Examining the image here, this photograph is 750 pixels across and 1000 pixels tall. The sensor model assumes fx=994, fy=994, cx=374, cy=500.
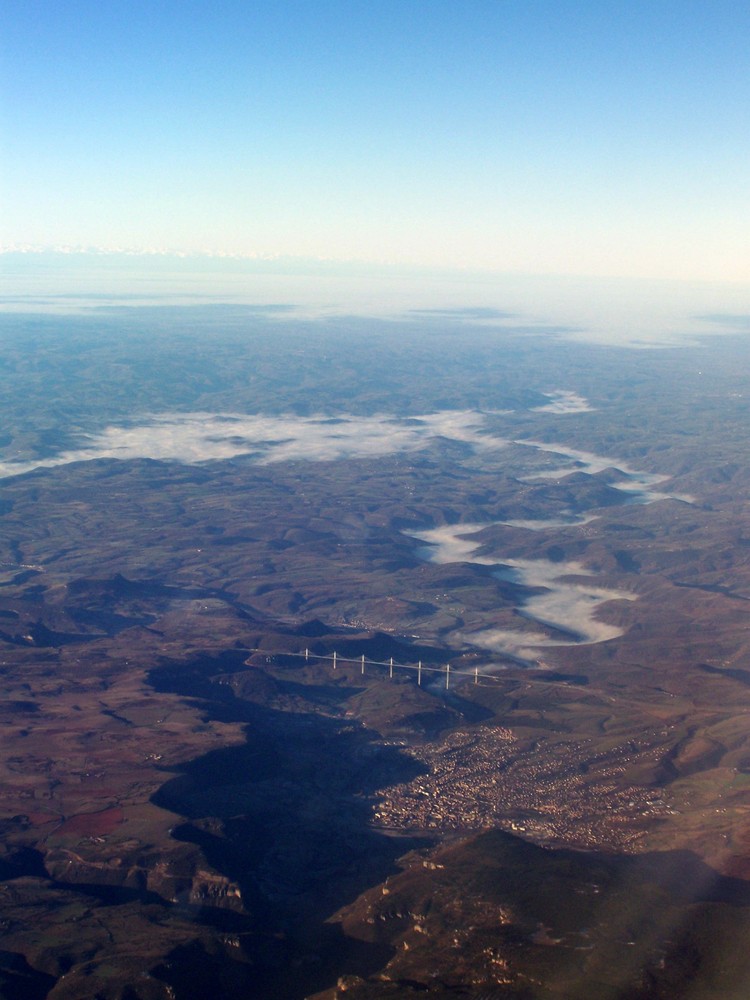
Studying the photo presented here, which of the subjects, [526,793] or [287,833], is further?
[526,793]

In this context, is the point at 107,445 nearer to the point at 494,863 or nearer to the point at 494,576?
the point at 494,576

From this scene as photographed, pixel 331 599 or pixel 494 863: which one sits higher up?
pixel 494 863

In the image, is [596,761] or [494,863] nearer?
[494,863]

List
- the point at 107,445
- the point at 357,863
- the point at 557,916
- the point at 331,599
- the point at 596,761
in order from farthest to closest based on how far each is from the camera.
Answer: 1. the point at 107,445
2. the point at 331,599
3. the point at 596,761
4. the point at 357,863
5. the point at 557,916

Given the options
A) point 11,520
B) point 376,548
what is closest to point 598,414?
point 376,548

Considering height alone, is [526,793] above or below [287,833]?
below

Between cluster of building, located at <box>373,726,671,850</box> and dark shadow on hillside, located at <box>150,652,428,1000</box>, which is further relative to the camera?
cluster of building, located at <box>373,726,671,850</box>

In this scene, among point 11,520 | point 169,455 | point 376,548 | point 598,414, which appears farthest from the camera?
point 598,414

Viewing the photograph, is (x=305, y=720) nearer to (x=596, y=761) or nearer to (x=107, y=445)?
(x=596, y=761)

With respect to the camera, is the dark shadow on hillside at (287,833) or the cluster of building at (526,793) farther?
the cluster of building at (526,793)

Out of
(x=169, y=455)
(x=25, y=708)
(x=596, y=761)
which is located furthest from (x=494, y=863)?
(x=169, y=455)
